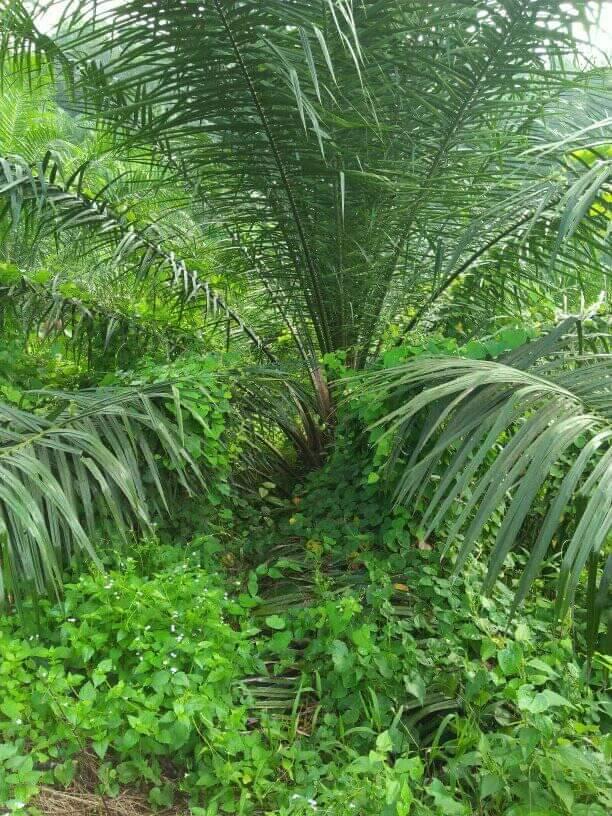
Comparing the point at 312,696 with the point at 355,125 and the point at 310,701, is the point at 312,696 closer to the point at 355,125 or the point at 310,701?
the point at 310,701

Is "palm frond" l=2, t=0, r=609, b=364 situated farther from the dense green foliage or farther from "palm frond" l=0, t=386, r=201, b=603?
the dense green foliage

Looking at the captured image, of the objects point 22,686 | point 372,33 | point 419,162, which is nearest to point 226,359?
point 419,162

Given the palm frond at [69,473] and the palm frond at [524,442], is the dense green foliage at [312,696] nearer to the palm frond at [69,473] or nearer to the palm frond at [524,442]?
the palm frond at [69,473]

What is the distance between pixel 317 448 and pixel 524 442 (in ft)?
5.28

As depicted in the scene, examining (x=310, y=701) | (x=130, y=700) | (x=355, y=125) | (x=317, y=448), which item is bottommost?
(x=310, y=701)

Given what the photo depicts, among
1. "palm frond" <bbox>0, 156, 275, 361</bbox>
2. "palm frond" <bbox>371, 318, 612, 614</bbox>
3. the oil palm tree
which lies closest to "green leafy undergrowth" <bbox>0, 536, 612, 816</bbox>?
"palm frond" <bbox>371, 318, 612, 614</bbox>

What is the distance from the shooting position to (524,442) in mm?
1324

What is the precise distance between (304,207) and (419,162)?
44 cm

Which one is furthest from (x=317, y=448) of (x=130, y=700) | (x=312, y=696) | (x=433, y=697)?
(x=130, y=700)

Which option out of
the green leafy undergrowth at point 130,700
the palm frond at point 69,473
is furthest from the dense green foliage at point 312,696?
the palm frond at point 69,473

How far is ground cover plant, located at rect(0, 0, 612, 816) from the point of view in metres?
1.37

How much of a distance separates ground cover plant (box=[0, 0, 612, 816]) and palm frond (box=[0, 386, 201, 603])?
11 mm

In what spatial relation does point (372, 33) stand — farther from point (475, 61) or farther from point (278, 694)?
point (278, 694)

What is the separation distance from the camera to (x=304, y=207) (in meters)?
2.49
